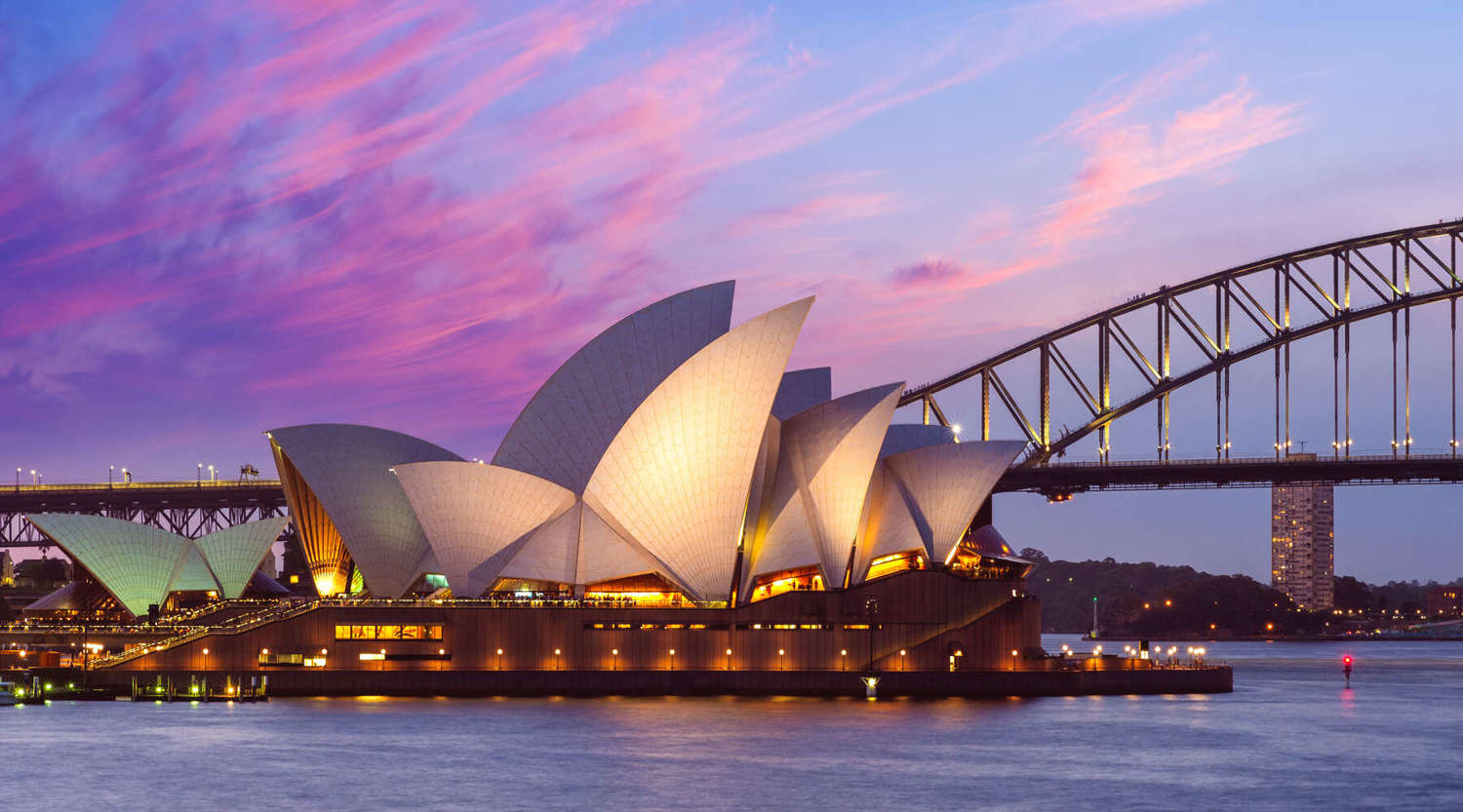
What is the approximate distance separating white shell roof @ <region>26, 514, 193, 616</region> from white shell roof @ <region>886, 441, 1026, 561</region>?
40.1 m

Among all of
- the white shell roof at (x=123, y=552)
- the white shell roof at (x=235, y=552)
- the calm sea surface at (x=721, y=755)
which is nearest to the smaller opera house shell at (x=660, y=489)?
the calm sea surface at (x=721, y=755)

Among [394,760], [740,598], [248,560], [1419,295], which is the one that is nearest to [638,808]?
[394,760]

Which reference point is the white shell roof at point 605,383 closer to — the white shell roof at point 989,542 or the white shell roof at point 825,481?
the white shell roof at point 825,481

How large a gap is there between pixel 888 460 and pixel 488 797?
33922mm

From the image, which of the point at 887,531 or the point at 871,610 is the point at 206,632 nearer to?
the point at 871,610

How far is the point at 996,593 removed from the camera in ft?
239

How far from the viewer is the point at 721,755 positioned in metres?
50.2

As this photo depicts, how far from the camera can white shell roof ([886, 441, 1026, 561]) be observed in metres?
73.8

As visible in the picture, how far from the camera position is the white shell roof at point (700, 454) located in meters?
67.6

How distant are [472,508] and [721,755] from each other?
2512cm

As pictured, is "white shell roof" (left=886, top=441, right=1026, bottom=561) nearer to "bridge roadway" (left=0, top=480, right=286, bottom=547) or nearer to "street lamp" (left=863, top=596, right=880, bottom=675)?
"street lamp" (left=863, top=596, right=880, bottom=675)

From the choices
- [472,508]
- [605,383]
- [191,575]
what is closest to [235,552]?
[191,575]

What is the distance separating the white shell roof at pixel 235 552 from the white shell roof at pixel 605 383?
2698 cm

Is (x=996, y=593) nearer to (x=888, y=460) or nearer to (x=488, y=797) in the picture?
(x=888, y=460)
